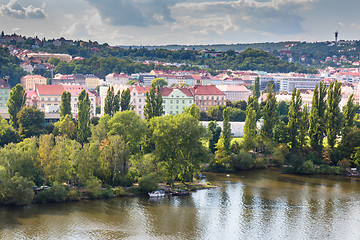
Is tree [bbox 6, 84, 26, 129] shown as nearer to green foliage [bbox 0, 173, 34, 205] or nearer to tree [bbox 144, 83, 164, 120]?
tree [bbox 144, 83, 164, 120]

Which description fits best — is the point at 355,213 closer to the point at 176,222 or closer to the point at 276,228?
the point at 276,228

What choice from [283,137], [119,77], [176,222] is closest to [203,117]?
[283,137]

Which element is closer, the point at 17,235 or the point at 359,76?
the point at 17,235

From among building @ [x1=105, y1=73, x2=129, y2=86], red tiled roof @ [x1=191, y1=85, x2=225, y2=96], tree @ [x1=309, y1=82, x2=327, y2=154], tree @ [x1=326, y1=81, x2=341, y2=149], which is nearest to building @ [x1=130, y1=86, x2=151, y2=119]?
red tiled roof @ [x1=191, y1=85, x2=225, y2=96]

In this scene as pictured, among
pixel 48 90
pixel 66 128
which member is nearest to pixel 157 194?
pixel 66 128

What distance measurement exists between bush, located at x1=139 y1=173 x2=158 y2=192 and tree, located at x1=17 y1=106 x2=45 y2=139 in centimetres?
2017

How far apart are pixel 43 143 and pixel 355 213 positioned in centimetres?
2655

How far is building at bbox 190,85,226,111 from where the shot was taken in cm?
8994

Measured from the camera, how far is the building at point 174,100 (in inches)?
3199

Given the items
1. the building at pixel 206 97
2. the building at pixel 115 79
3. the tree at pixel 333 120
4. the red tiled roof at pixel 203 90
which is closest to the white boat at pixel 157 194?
the tree at pixel 333 120

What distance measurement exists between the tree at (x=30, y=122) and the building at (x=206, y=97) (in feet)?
120

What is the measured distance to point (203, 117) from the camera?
271ft

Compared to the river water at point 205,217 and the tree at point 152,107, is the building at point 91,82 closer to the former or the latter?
the tree at point 152,107

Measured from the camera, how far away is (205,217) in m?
36.4
